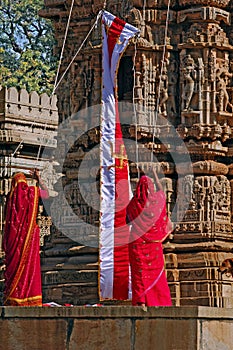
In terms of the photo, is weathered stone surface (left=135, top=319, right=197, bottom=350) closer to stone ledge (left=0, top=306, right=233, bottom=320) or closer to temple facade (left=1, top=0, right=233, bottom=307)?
stone ledge (left=0, top=306, right=233, bottom=320)

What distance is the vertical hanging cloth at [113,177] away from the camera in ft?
70.6

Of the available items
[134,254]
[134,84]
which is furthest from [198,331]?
[134,84]

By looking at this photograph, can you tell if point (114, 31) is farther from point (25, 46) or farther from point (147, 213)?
point (25, 46)

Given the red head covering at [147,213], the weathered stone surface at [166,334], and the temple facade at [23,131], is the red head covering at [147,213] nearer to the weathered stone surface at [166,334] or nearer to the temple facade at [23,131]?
the weathered stone surface at [166,334]

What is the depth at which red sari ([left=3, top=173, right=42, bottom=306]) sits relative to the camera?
19922mm

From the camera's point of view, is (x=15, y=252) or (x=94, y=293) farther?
(x=94, y=293)

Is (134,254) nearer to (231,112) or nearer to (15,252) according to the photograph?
(15,252)

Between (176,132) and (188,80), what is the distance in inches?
28.3

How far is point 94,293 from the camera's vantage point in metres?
22.4

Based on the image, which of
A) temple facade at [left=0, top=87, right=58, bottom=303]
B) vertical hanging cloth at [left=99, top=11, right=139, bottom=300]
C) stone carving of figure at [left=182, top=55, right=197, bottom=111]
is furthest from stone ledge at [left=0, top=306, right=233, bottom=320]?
temple facade at [left=0, top=87, right=58, bottom=303]

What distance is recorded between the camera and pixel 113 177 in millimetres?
22031

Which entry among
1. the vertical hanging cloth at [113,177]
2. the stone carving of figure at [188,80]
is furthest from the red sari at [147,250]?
the stone carving of figure at [188,80]

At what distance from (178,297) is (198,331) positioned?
4906 mm

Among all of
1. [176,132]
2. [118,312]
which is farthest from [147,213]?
[176,132]
